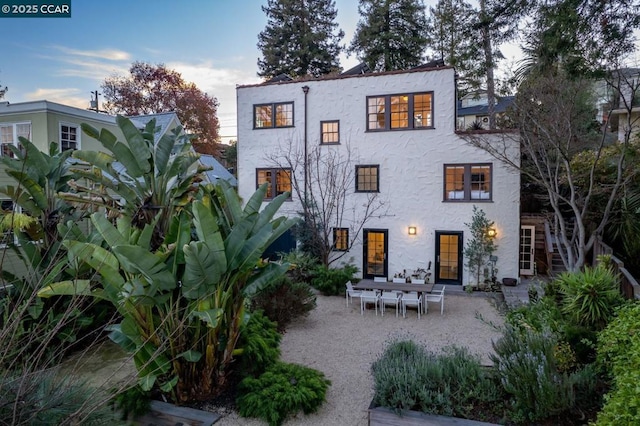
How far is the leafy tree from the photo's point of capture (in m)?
30.2

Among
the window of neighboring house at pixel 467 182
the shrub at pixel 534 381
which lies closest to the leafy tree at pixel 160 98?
the window of neighboring house at pixel 467 182

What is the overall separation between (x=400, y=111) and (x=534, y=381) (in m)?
11.5

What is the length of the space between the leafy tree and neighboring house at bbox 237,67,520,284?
1631 centimetres

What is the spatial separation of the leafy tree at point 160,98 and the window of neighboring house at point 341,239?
60.8ft

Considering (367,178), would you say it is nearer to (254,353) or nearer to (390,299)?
(390,299)

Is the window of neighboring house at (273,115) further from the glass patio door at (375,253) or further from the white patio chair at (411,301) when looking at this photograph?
the white patio chair at (411,301)

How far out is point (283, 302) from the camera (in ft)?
31.6

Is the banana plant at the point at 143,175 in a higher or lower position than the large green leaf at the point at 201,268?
higher

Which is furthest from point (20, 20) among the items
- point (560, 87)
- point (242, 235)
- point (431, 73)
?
point (560, 87)

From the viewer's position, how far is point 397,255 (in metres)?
14.8

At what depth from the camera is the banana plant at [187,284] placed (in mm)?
4723

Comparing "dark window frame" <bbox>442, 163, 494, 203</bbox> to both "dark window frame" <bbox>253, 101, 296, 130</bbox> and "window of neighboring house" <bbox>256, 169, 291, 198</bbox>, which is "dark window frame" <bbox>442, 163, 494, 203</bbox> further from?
"dark window frame" <bbox>253, 101, 296, 130</bbox>

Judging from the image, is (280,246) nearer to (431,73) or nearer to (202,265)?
(431,73)

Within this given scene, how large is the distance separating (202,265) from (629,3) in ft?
29.0
